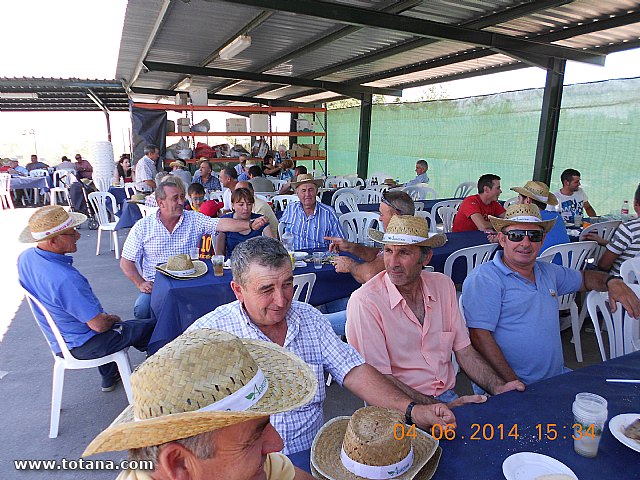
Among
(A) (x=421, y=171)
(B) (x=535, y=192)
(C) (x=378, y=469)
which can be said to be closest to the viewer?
(C) (x=378, y=469)

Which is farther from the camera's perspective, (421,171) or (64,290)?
(421,171)

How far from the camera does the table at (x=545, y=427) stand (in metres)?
1.22

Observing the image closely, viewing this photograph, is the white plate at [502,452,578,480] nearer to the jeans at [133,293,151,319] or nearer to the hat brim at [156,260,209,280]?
the hat brim at [156,260,209,280]

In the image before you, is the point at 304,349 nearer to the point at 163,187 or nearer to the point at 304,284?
the point at 304,284

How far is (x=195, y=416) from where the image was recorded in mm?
710

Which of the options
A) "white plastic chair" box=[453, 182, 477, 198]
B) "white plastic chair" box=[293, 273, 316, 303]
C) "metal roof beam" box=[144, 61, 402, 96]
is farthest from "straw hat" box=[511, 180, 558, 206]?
"metal roof beam" box=[144, 61, 402, 96]

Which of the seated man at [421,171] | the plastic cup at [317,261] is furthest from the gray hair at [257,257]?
the seated man at [421,171]

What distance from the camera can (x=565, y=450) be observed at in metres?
1.29

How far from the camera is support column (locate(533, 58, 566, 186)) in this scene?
723 centimetres

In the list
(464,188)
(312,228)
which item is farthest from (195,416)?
(464,188)

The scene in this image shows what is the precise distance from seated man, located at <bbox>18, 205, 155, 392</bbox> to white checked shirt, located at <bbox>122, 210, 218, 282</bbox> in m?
0.74

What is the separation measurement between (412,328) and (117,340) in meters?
1.84

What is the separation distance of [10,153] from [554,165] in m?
26.7

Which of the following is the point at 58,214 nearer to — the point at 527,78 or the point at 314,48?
the point at 314,48
